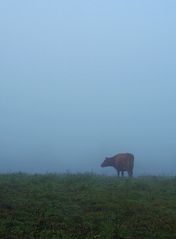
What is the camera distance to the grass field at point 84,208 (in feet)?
53.5

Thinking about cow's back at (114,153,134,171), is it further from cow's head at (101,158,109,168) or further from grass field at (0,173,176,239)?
grass field at (0,173,176,239)

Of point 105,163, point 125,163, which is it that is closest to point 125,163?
point 125,163

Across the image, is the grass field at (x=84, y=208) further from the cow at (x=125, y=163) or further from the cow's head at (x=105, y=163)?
the cow's head at (x=105, y=163)

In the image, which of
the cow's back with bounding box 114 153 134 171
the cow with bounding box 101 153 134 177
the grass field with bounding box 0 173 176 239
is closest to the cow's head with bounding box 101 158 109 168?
the cow with bounding box 101 153 134 177

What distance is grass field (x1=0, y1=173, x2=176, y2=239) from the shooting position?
1630 centimetres

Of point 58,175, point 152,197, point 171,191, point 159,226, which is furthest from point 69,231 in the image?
point 58,175

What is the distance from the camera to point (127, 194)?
20.9m

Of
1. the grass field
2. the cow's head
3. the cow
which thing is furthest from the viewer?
the cow's head

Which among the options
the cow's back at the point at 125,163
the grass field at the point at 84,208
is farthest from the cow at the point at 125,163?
the grass field at the point at 84,208

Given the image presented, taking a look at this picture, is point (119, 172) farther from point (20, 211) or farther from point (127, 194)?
point (20, 211)

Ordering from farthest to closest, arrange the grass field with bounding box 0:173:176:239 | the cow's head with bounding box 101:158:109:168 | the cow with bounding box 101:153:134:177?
the cow's head with bounding box 101:158:109:168
the cow with bounding box 101:153:134:177
the grass field with bounding box 0:173:176:239

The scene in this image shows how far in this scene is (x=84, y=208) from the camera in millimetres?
18500

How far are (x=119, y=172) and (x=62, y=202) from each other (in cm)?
1473

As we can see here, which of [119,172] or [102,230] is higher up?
[119,172]
